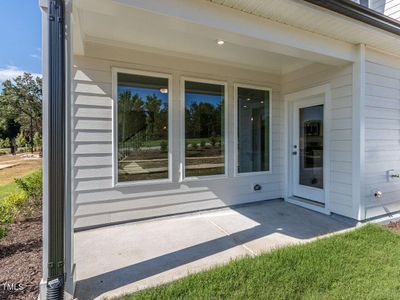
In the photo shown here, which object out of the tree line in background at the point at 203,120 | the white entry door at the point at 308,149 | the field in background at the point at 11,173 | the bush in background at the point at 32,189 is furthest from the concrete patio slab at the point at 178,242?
the field in background at the point at 11,173

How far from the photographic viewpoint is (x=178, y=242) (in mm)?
3016

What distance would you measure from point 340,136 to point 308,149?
817 millimetres

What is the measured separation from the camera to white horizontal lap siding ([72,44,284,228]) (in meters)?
3.40

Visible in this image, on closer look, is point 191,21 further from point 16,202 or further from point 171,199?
point 16,202

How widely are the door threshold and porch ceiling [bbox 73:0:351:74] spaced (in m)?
2.42

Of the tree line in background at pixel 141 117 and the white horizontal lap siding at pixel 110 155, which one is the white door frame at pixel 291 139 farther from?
the tree line in background at pixel 141 117

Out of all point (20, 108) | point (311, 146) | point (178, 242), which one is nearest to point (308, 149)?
point (311, 146)

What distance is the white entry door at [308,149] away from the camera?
4.31 meters

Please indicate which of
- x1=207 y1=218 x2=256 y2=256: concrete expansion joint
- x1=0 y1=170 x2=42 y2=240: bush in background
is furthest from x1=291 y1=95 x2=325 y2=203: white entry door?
x1=0 y1=170 x2=42 y2=240: bush in background

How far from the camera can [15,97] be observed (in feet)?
81.9

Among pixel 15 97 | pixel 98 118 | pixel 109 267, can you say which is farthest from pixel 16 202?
pixel 15 97

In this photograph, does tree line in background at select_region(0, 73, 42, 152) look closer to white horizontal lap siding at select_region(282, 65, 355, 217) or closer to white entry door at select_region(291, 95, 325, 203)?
white entry door at select_region(291, 95, 325, 203)

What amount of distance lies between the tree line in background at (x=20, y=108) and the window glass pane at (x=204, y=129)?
85.4 ft

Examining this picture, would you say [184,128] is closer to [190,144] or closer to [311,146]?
[190,144]
